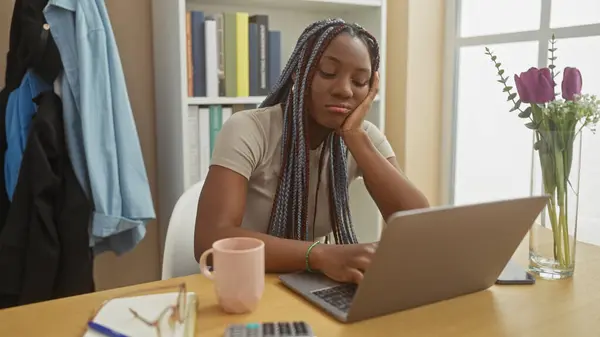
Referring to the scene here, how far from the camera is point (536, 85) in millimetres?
1037

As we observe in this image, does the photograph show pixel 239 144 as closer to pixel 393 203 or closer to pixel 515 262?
pixel 393 203

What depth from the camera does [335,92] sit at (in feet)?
4.41

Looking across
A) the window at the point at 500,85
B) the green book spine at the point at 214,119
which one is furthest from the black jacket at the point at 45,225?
the window at the point at 500,85

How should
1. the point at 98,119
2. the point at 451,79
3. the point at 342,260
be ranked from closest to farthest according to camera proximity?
1. the point at 342,260
2. the point at 98,119
3. the point at 451,79

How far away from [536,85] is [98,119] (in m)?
1.22

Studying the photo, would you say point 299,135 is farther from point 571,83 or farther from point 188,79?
point 188,79

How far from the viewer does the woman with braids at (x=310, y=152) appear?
1318 mm

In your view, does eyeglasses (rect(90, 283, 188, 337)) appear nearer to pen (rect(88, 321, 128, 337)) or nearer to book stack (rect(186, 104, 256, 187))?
pen (rect(88, 321, 128, 337))

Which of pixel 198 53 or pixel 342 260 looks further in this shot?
pixel 198 53

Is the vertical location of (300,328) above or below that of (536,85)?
below

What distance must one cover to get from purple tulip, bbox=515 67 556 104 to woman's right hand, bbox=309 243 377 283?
0.39 metres

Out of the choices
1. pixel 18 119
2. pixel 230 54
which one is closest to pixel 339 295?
pixel 18 119

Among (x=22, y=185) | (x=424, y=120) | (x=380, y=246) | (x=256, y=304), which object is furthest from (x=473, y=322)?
(x=424, y=120)

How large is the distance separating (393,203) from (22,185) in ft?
3.35
